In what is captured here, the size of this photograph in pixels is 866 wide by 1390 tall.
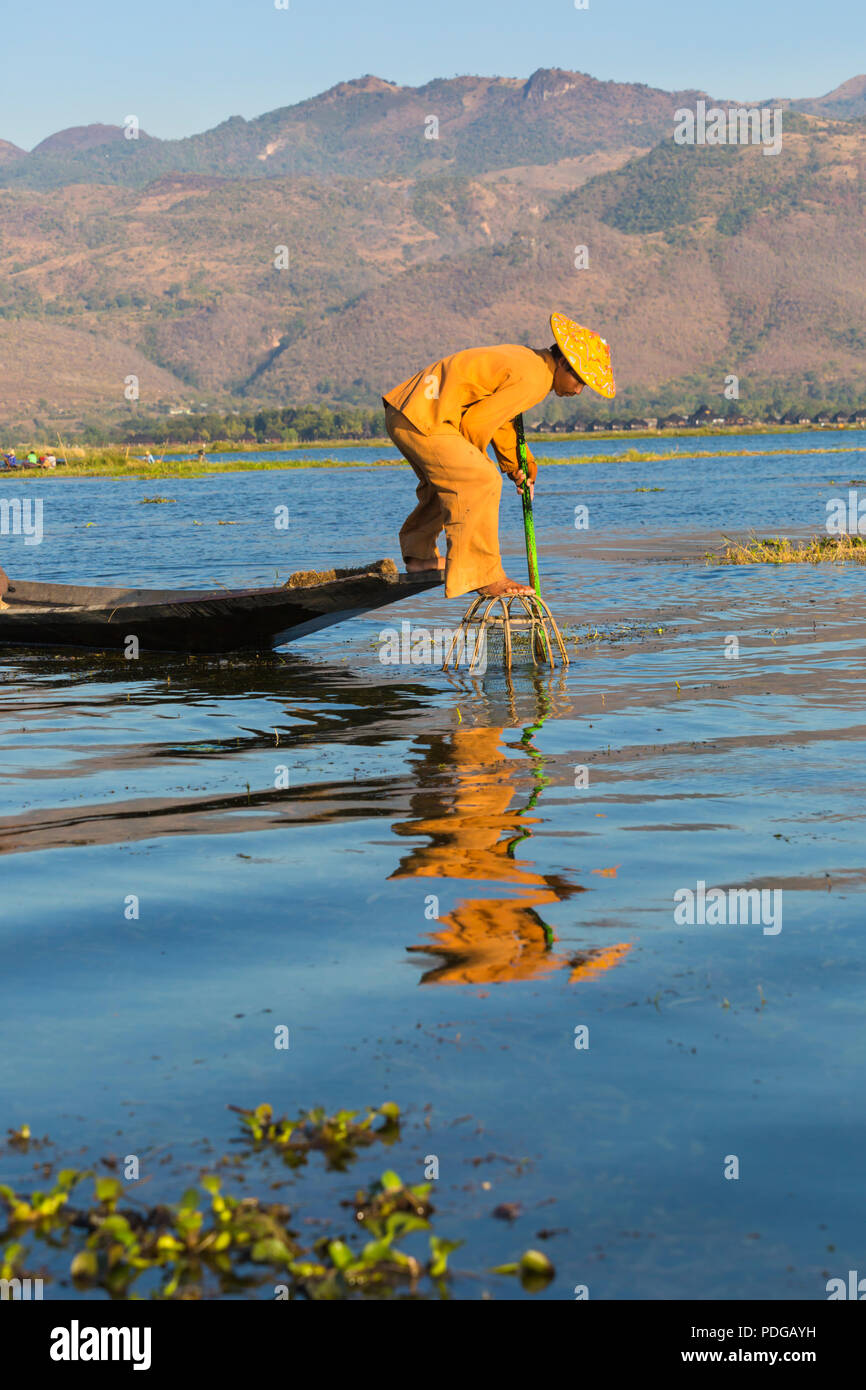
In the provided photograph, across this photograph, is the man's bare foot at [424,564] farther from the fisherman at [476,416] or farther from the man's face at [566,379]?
the man's face at [566,379]

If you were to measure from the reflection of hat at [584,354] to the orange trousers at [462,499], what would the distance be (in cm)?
91

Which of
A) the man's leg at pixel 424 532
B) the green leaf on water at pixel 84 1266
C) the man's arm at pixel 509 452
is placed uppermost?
the man's arm at pixel 509 452

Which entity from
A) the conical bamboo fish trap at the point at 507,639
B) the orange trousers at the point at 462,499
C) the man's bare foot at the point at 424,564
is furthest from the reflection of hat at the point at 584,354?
the man's bare foot at the point at 424,564

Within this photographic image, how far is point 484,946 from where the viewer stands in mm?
5137

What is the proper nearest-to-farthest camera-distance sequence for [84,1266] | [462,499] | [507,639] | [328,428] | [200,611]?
1. [84,1266]
2. [462,499]
3. [507,639]
4. [200,611]
5. [328,428]

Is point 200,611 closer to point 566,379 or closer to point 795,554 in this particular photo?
point 566,379

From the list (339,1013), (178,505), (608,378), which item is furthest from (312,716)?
(178,505)

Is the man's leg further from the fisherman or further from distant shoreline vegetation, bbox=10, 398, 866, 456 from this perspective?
distant shoreline vegetation, bbox=10, 398, 866, 456

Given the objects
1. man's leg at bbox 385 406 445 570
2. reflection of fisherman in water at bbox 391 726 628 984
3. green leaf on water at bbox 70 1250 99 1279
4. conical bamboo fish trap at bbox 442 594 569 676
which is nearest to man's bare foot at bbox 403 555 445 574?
man's leg at bbox 385 406 445 570

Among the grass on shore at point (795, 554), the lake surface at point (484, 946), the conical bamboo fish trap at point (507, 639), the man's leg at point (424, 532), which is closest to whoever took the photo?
the lake surface at point (484, 946)

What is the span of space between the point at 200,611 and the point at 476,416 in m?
3.67

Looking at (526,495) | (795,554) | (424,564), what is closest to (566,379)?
(526,495)

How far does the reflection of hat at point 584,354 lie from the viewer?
1009cm
